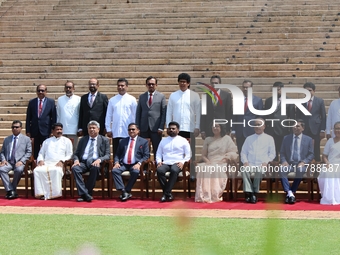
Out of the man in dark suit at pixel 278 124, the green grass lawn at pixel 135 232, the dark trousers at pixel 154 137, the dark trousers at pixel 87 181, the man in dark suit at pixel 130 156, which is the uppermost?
the man in dark suit at pixel 278 124

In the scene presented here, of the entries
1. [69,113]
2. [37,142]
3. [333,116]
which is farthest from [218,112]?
[37,142]

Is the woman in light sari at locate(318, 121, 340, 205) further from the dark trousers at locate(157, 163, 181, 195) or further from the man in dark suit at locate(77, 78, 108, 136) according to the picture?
the man in dark suit at locate(77, 78, 108, 136)

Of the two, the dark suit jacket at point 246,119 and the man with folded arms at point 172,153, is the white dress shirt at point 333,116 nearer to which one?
the dark suit jacket at point 246,119

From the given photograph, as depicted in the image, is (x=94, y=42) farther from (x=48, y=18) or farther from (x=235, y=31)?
(x=235, y=31)

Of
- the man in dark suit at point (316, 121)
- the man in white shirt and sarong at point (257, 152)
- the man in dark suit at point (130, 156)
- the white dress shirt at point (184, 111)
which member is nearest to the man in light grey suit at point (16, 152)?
the man in dark suit at point (130, 156)

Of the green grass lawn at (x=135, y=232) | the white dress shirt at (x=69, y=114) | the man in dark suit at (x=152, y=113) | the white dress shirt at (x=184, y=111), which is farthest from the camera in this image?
the white dress shirt at (x=69, y=114)

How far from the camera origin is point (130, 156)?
34.9ft

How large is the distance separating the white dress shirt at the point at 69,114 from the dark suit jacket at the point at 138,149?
1076mm

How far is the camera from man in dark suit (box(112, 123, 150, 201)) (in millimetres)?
10461

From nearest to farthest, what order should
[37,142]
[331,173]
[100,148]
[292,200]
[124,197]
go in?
1. [292,200]
2. [331,173]
3. [124,197]
4. [100,148]
5. [37,142]

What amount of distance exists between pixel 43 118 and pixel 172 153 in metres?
2.43

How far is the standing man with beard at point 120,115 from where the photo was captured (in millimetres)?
11008

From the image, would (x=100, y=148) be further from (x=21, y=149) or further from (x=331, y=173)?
(x=331, y=173)

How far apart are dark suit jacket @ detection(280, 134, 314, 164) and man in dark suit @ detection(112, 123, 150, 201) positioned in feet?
7.11
